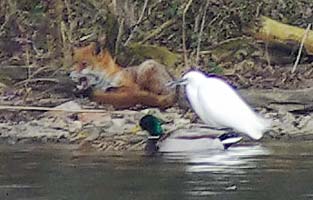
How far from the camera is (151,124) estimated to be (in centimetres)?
890

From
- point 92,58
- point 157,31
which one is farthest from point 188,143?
point 92,58

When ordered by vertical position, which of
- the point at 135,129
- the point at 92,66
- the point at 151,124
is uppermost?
the point at 92,66

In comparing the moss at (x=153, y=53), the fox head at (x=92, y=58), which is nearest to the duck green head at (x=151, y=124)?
the moss at (x=153, y=53)

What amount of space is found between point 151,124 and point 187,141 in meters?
0.69

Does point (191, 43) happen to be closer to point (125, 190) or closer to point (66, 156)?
point (66, 156)

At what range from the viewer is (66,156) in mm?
Result: 8062

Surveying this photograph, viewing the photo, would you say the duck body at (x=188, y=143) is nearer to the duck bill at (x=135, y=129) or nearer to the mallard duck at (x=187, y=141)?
the mallard duck at (x=187, y=141)

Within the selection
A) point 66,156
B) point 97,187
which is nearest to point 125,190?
point 97,187

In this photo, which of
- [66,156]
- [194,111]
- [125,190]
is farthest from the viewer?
[194,111]

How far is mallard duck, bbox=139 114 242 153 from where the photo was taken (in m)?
8.13

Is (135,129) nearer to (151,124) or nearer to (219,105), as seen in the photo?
(151,124)

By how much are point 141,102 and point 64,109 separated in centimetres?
66

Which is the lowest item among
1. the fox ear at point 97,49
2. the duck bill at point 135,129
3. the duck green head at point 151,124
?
the duck bill at point 135,129

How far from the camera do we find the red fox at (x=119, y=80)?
9469mm
